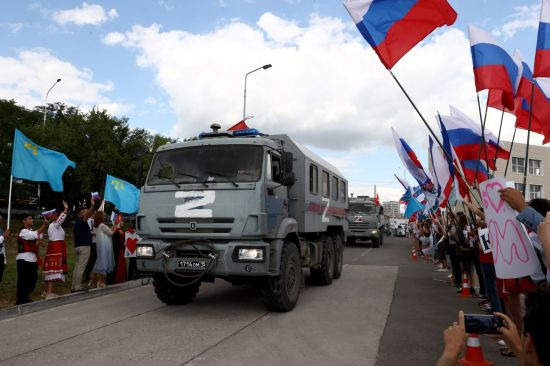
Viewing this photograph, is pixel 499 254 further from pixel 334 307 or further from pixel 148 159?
pixel 148 159

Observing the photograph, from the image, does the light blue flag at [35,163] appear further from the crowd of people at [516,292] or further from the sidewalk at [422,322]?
the crowd of people at [516,292]

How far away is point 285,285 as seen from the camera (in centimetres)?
702

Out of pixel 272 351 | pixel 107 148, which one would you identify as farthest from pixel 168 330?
pixel 107 148

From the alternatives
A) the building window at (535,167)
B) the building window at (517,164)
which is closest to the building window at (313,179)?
the building window at (517,164)

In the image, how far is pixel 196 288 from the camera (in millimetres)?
8320

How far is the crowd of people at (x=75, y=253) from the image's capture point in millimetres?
7629

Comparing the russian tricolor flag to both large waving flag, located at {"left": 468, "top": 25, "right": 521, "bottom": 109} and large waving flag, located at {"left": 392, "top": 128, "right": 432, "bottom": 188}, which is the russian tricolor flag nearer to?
large waving flag, located at {"left": 468, "top": 25, "right": 521, "bottom": 109}

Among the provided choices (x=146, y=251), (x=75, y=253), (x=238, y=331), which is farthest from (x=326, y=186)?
(x=75, y=253)

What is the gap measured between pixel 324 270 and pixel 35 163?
22.3 ft

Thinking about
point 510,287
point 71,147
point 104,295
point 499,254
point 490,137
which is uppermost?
point 71,147

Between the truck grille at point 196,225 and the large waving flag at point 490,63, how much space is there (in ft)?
13.5

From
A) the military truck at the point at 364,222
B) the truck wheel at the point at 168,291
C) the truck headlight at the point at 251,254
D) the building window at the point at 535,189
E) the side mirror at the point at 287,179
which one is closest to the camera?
the truck headlight at the point at 251,254

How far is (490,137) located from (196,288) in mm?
6740

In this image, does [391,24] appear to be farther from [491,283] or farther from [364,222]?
[364,222]
